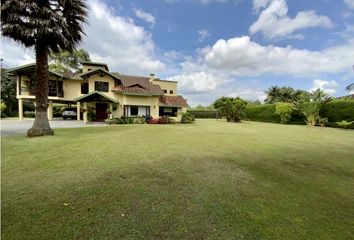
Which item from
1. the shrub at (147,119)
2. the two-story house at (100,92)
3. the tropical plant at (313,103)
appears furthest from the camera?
the shrub at (147,119)

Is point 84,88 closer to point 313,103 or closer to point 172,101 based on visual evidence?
point 172,101

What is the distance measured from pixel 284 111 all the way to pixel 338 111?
595cm

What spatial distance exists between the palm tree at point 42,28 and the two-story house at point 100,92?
33.7ft

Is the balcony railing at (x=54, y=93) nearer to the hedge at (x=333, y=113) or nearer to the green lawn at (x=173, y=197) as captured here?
the green lawn at (x=173, y=197)

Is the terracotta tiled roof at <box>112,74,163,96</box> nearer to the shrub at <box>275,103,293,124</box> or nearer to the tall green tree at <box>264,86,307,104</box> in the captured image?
the shrub at <box>275,103,293,124</box>

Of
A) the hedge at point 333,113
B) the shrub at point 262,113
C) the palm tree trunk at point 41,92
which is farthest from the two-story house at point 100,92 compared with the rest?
the hedge at point 333,113

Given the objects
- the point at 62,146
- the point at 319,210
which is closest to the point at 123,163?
the point at 62,146

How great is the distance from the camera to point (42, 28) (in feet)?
34.0

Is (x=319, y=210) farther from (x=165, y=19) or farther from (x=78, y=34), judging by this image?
(x=165, y=19)

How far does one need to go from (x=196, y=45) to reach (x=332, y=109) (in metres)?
18.3

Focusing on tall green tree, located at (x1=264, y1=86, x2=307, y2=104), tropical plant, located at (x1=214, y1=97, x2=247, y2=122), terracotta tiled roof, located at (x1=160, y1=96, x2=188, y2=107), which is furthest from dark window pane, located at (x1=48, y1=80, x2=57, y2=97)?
tall green tree, located at (x1=264, y1=86, x2=307, y2=104)

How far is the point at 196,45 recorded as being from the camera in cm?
2456

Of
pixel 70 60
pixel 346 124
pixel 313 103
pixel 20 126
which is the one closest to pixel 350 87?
pixel 313 103

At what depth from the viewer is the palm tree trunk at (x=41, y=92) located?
11.4m
